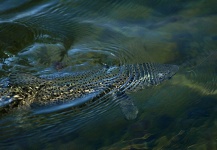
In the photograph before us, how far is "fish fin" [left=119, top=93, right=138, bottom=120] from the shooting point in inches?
182

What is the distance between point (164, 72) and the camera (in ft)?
17.9

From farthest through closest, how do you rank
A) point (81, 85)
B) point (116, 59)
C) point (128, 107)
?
point (116, 59) < point (81, 85) < point (128, 107)

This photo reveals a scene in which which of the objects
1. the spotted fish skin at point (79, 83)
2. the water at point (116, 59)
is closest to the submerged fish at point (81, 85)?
the spotted fish skin at point (79, 83)

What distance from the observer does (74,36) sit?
645 cm

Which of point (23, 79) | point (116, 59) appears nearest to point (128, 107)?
point (116, 59)

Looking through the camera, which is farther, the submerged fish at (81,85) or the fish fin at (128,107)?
the submerged fish at (81,85)

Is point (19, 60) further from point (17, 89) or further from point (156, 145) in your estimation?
point (156, 145)

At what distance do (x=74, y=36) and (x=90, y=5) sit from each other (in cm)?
119

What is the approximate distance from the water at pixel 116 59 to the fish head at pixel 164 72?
96mm

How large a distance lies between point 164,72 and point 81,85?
4.05 ft

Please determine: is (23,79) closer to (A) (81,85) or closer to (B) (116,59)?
(A) (81,85)

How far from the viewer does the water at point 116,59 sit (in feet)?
14.6

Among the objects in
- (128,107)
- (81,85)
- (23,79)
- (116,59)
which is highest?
(116,59)

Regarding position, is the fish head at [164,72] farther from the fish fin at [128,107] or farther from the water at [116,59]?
the fish fin at [128,107]
